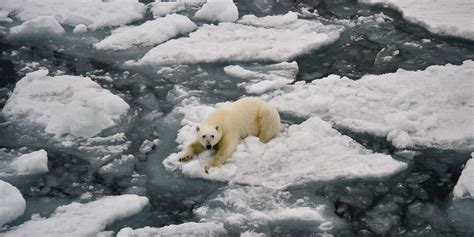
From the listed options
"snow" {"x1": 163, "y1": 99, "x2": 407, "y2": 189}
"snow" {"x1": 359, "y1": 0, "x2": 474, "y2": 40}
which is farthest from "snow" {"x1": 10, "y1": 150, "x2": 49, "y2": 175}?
"snow" {"x1": 359, "y1": 0, "x2": 474, "y2": 40}

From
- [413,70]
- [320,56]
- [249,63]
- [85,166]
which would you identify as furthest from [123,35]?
[413,70]

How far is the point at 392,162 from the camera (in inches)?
191

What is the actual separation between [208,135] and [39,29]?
198 inches

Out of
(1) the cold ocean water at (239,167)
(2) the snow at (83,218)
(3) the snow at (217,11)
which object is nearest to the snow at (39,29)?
(1) the cold ocean water at (239,167)

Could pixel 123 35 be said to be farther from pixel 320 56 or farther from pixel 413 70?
pixel 413 70

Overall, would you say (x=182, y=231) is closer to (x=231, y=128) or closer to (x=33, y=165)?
(x=231, y=128)

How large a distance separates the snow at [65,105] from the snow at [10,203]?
1360 millimetres

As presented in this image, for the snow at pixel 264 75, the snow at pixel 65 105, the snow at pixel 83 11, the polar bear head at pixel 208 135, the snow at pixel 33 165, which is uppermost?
the polar bear head at pixel 208 135

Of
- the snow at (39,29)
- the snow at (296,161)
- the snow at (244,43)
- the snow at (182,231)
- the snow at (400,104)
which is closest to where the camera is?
the snow at (182,231)

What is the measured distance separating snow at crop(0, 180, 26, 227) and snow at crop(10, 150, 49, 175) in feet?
1.91

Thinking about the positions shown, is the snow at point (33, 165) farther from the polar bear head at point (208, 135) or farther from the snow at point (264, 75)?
the snow at point (264, 75)

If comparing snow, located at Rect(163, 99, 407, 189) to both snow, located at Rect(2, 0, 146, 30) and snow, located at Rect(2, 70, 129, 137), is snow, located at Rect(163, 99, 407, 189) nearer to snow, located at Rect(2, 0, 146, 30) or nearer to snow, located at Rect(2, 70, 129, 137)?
snow, located at Rect(2, 70, 129, 137)

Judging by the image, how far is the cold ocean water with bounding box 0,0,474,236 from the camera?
424 centimetres

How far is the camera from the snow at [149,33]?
8180 mm
